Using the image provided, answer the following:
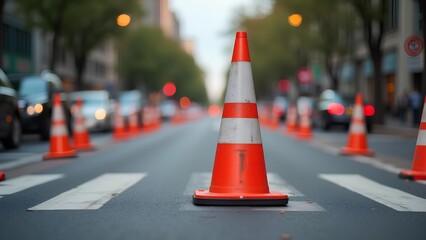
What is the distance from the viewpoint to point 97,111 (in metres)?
26.9

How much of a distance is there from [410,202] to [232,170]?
1.86 metres

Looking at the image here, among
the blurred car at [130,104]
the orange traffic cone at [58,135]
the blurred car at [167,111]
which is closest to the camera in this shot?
the orange traffic cone at [58,135]

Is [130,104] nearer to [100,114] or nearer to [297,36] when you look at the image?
[100,114]

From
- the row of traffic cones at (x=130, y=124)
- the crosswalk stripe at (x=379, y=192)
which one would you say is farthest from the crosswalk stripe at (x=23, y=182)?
the row of traffic cones at (x=130, y=124)

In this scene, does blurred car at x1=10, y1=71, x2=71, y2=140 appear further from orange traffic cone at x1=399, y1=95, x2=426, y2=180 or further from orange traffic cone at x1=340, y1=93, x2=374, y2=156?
orange traffic cone at x1=399, y1=95, x2=426, y2=180

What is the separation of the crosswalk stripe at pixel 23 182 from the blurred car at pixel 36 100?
9.70 metres

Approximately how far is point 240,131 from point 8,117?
991cm

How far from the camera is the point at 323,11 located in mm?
35906

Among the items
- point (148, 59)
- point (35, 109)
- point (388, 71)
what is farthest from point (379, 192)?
point (148, 59)

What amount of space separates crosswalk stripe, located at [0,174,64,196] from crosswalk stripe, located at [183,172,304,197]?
1.90 metres

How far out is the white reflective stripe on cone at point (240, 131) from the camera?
6457mm

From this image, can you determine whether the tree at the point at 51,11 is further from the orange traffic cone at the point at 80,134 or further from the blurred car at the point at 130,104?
the orange traffic cone at the point at 80,134

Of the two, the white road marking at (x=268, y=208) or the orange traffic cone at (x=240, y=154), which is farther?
the orange traffic cone at (x=240, y=154)

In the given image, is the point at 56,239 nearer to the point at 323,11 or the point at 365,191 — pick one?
the point at 365,191
